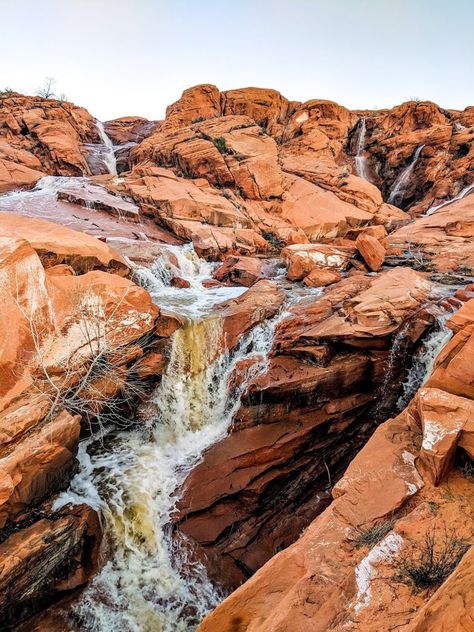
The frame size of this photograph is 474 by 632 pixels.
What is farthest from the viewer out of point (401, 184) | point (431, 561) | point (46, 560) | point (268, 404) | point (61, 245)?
point (401, 184)

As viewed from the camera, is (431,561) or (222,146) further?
(222,146)

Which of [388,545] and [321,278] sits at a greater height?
[321,278]

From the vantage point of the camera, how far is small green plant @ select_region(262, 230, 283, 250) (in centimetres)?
1762

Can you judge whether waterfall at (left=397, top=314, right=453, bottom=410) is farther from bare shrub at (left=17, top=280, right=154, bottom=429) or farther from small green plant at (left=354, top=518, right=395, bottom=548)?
bare shrub at (left=17, top=280, right=154, bottom=429)

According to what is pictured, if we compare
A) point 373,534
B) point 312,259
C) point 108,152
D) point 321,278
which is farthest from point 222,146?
point 373,534

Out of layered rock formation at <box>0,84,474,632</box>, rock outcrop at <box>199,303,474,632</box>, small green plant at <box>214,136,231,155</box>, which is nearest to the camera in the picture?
rock outcrop at <box>199,303,474,632</box>

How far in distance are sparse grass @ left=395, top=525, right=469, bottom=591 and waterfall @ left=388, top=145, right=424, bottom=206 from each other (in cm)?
2517

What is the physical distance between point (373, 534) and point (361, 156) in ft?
92.4

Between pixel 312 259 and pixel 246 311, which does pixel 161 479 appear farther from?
pixel 312 259

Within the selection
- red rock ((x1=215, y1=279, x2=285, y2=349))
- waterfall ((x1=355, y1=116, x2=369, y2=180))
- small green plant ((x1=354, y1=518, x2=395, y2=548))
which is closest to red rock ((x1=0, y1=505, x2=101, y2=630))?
small green plant ((x1=354, y1=518, x2=395, y2=548))

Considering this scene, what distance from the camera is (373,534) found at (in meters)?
3.96

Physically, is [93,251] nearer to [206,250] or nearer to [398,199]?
[206,250]

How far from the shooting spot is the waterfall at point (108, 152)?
2725 cm

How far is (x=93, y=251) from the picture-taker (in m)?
9.32
